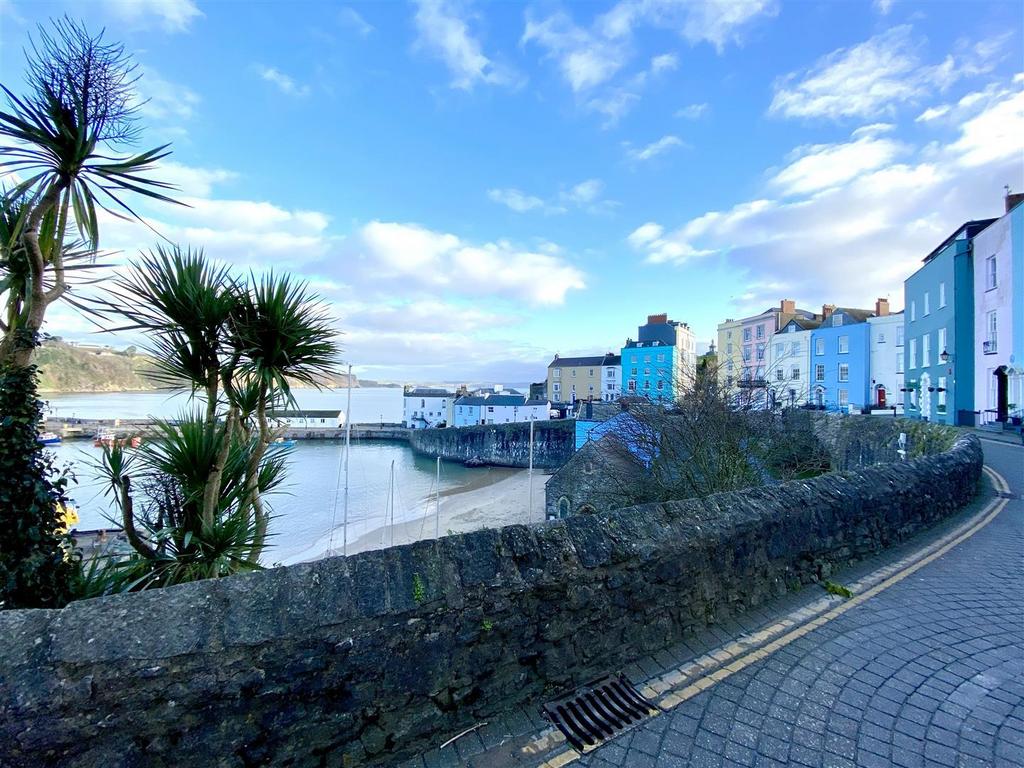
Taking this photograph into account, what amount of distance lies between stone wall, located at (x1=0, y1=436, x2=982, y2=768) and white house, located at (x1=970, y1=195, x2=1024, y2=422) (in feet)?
73.8

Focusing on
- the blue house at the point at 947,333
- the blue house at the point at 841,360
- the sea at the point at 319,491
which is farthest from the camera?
the blue house at the point at 841,360

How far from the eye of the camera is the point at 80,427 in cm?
6225

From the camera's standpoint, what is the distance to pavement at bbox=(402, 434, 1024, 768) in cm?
262

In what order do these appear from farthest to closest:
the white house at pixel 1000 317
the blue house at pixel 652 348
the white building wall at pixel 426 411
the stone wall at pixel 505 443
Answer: the white building wall at pixel 426 411, the blue house at pixel 652 348, the stone wall at pixel 505 443, the white house at pixel 1000 317

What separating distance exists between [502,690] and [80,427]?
8157 centimetres

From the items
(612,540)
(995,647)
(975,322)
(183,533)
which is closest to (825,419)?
(975,322)

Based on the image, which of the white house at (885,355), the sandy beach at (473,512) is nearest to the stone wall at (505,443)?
the sandy beach at (473,512)

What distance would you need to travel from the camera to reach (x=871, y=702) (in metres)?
3.04

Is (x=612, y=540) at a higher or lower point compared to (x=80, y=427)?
higher

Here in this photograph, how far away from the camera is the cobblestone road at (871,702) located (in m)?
2.62

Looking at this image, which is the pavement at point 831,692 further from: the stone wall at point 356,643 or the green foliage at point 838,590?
the stone wall at point 356,643

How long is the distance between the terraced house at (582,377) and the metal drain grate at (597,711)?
6984 cm

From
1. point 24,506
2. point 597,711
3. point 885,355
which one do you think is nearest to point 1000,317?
point 885,355

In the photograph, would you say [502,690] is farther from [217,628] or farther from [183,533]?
[183,533]
